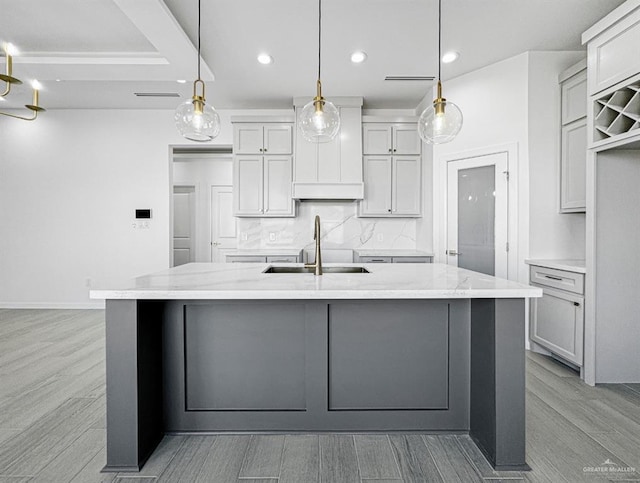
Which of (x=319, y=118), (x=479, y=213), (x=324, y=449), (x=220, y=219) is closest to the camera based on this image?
(x=324, y=449)

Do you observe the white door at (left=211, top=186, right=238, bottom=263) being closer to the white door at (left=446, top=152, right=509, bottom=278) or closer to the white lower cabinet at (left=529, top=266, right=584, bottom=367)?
the white door at (left=446, top=152, right=509, bottom=278)

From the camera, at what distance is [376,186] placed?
4852 millimetres

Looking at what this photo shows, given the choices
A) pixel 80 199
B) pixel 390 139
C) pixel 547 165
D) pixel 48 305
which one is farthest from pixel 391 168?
pixel 48 305

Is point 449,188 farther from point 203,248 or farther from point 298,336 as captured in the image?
point 203,248

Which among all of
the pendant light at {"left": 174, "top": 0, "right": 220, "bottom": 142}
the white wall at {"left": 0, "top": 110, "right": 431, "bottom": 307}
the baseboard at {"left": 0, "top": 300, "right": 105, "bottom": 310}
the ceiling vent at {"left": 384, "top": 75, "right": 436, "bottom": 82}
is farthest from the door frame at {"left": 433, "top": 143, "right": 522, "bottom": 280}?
the baseboard at {"left": 0, "top": 300, "right": 105, "bottom": 310}

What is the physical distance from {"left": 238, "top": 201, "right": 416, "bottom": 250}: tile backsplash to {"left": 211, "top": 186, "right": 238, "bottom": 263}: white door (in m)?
2.12

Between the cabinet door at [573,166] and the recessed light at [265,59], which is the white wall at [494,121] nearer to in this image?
the cabinet door at [573,166]

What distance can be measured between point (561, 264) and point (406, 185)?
83.9 inches

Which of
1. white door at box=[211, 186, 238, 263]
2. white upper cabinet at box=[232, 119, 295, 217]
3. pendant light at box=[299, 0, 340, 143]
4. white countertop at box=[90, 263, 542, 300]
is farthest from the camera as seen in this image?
white door at box=[211, 186, 238, 263]

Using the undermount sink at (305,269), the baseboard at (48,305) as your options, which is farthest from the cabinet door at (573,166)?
the baseboard at (48,305)

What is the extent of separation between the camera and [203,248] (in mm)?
7227

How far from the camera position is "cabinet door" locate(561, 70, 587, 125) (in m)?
3.23

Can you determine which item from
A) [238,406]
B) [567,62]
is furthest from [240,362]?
[567,62]

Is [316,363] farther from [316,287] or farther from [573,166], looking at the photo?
[573,166]
